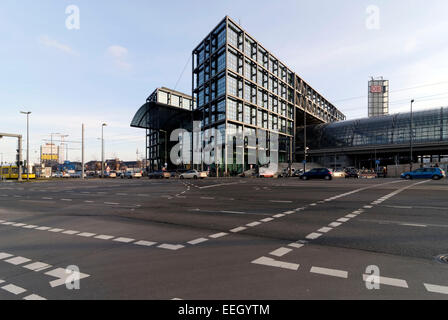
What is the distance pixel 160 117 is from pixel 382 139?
67942mm

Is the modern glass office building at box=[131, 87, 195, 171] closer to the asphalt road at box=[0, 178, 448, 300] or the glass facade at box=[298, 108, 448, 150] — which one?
the glass facade at box=[298, 108, 448, 150]

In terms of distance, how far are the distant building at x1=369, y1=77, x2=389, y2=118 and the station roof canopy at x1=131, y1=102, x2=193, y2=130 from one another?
396 ft

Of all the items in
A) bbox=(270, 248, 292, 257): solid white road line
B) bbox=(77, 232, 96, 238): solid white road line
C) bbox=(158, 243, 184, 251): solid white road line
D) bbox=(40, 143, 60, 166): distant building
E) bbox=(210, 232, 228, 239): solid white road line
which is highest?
bbox=(40, 143, 60, 166): distant building

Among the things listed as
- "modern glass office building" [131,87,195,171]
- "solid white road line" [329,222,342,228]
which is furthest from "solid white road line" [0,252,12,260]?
"modern glass office building" [131,87,195,171]

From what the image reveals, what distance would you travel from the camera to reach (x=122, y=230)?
591cm

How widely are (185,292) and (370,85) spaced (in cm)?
16489

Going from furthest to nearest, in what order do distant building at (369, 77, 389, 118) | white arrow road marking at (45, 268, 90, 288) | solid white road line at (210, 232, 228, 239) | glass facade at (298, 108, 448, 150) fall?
distant building at (369, 77, 389, 118) < glass facade at (298, 108, 448, 150) < solid white road line at (210, 232, 228, 239) < white arrow road marking at (45, 268, 90, 288)

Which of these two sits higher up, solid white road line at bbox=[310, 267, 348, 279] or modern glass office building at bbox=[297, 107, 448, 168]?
modern glass office building at bbox=[297, 107, 448, 168]

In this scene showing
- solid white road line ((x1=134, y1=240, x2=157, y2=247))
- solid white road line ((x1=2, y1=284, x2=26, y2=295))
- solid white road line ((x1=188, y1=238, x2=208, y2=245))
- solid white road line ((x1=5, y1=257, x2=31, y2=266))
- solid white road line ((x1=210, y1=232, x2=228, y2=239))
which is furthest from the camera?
solid white road line ((x1=210, y1=232, x2=228, y2=239))

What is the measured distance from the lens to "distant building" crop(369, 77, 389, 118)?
132400 millimetres

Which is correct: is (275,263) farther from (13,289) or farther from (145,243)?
(13,289)

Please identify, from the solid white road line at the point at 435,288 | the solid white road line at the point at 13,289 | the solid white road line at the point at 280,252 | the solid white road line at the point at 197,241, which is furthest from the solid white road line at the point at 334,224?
the solid white road line at the point at 13,289

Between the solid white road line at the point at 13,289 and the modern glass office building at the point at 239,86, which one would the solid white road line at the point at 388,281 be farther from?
the modern glass office building at the point at 239,86

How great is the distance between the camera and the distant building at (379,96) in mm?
132400
